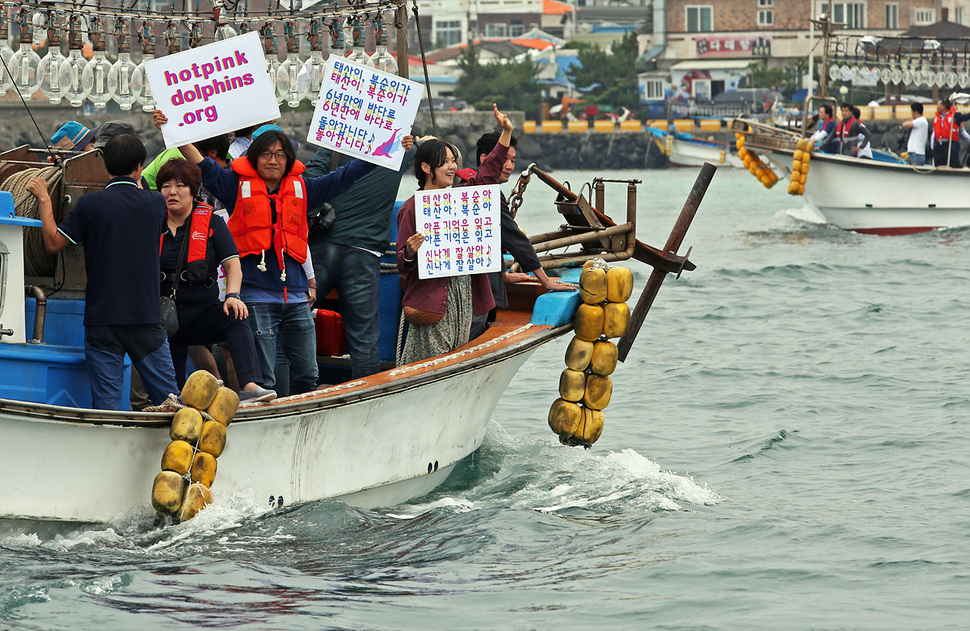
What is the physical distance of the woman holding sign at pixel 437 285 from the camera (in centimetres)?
677

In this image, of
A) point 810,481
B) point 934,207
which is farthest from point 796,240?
point 810,481

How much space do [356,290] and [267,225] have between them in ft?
2.65

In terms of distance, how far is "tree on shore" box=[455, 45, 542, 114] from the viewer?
63.7 metres

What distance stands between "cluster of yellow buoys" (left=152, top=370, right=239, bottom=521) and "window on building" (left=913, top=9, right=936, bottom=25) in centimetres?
7353

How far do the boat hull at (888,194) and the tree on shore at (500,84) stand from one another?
40041mm

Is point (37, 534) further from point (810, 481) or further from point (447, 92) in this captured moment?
point (447, 92)

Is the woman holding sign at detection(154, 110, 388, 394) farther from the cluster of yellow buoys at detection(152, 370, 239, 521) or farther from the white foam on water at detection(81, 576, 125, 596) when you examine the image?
the white foam on water at detection(81, 576, 125, 596)

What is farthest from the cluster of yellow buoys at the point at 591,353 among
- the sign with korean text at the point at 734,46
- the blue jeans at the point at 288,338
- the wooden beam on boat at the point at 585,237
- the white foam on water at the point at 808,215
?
the sign with korean text at the point at 734,46

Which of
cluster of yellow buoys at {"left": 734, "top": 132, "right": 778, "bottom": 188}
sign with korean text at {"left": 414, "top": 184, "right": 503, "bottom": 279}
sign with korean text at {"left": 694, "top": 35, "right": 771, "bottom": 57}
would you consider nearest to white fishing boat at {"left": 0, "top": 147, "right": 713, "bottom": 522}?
sign with korean text at {"left": 414, "top": 184, "right": 503, "bottom": 279}

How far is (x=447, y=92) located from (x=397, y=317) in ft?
205

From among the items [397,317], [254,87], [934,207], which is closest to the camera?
[254,87]

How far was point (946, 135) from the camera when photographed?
22250mm

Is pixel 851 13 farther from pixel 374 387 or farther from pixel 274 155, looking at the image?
pixel 374 387

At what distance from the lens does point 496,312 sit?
8133mm
